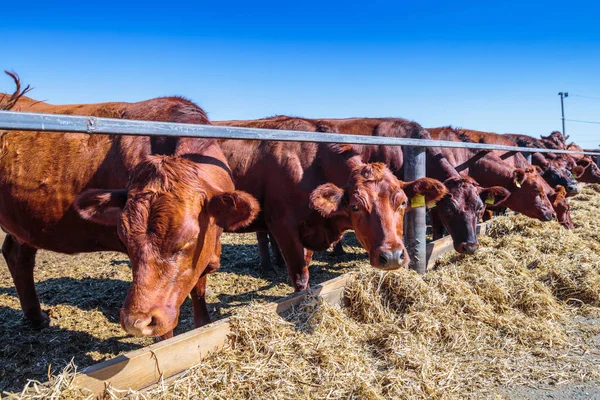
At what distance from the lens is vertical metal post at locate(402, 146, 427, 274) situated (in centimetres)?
461

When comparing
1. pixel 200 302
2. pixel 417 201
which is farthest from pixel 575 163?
pixel 200 302

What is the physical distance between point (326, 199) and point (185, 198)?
1.59 metres

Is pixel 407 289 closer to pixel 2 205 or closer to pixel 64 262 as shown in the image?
pixel 2 205

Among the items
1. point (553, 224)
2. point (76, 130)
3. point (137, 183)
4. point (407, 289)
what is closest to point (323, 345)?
point (407, 289)

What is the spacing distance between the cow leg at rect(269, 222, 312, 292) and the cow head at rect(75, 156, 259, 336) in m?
1.80

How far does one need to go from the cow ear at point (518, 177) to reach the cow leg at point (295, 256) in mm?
5033

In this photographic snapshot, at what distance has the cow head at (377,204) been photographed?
3500 mm

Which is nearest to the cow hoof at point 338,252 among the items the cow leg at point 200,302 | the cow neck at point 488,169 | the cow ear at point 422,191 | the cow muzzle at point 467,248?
the cow muzzle at point 467,248

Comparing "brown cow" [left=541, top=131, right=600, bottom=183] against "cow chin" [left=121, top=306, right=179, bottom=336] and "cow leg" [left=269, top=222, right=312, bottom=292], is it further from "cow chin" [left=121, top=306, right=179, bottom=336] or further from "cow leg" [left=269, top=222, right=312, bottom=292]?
"cow chin" [left=121, top=306, right=179, bottom=336]

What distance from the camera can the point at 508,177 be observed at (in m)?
7.90

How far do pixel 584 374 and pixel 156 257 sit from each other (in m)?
3.09

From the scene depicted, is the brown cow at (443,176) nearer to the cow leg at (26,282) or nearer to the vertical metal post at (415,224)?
the vertical metal post at (415,224)

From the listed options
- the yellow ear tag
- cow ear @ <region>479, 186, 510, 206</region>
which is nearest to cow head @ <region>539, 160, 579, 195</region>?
cow ear @ <region>479, 186, 510, 206</region>

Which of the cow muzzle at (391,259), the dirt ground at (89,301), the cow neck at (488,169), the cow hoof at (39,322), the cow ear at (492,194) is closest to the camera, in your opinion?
the cow muzzle at (391,259)
